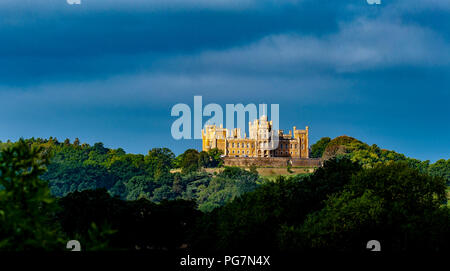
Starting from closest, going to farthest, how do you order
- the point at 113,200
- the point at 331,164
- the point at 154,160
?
the point at 331,164, the point at 113,200, the point at 154,160

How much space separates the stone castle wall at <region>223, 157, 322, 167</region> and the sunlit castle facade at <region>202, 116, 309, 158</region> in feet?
18.0

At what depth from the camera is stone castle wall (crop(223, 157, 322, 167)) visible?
129250mm

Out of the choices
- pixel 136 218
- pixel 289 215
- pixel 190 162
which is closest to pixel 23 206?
pixel 289 215

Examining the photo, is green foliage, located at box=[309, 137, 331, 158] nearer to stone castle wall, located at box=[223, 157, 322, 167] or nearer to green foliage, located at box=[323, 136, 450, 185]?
green foliage, located at box=[323, 136, 450, 185]

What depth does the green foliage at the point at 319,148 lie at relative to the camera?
143750 mm

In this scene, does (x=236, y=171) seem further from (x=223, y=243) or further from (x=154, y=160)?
(x=223, y=243)

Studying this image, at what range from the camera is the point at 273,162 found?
130125 millimetres

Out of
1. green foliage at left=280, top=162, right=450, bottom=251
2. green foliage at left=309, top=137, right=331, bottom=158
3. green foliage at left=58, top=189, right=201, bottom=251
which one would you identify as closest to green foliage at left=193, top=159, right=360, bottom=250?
green foliage at left=280, top=162, right=450, bottom=251

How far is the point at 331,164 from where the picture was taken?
54.1 m

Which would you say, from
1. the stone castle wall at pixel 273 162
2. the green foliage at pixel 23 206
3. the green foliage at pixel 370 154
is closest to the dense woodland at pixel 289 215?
the green foliage at pixel 23 206

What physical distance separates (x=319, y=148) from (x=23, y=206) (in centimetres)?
13116

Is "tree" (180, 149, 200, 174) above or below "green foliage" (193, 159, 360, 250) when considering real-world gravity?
above
